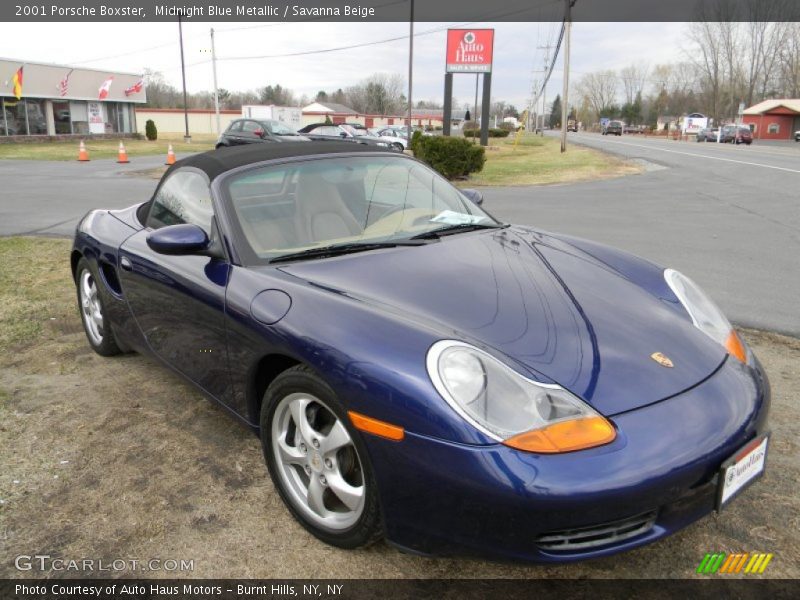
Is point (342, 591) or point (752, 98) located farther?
point (752, 98)

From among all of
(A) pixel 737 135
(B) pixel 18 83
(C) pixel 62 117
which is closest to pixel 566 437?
(B) pixel 18 83

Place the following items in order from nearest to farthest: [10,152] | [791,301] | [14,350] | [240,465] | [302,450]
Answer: [302,450], [240,465], [14,350], [791,301], [10,152]

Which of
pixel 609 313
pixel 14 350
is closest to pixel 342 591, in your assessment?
pixel 609 313

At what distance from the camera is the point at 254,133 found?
20719 mm

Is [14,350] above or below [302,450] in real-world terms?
below

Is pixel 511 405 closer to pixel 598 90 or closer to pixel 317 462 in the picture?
pixel 317 462

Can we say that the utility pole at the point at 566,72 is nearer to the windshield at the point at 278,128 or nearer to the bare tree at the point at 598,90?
the windshield at the point at 278,128

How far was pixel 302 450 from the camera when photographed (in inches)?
93.4

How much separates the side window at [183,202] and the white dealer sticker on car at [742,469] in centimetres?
233

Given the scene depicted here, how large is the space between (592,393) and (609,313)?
55 centimetres

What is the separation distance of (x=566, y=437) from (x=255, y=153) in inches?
89.8

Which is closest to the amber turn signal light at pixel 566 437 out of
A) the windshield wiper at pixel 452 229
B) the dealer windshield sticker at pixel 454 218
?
the windshield wiper at pixel 452 229

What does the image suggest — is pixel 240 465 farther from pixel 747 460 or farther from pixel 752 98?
pixel 752 98

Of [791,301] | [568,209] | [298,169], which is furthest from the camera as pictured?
[568,209]
